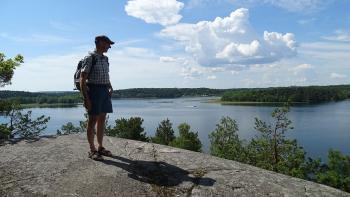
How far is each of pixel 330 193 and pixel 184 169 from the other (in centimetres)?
197

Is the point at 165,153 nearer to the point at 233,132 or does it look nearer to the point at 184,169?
the point at 184,169

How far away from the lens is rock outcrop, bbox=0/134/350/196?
4.75 metres

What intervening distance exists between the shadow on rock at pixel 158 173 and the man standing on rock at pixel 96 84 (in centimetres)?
52

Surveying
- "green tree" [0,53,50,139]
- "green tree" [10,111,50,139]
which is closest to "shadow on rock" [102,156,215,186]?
"green tree" [0,53,50,139]

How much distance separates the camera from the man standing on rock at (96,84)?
572 centimetres

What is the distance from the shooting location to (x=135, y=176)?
5.20m

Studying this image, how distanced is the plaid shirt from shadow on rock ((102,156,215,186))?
123cm

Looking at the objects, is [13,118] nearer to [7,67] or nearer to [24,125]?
[24,125]

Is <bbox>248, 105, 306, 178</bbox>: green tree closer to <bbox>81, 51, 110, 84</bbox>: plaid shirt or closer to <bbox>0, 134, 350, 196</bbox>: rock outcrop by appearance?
<bbox>0, 134, 350, 196</bbox>: rock outcrop

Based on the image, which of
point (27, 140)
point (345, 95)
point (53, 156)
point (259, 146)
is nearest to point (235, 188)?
point (53, 156)

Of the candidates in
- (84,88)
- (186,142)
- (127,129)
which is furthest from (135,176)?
(127,129)

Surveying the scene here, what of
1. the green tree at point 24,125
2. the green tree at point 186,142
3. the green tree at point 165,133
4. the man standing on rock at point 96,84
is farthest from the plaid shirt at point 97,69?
the green tree at point 165,133

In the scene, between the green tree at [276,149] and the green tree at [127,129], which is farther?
the green tree at [127,129]

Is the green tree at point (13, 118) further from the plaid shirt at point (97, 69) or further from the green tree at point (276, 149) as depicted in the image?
the green tree at point (276, 149)
